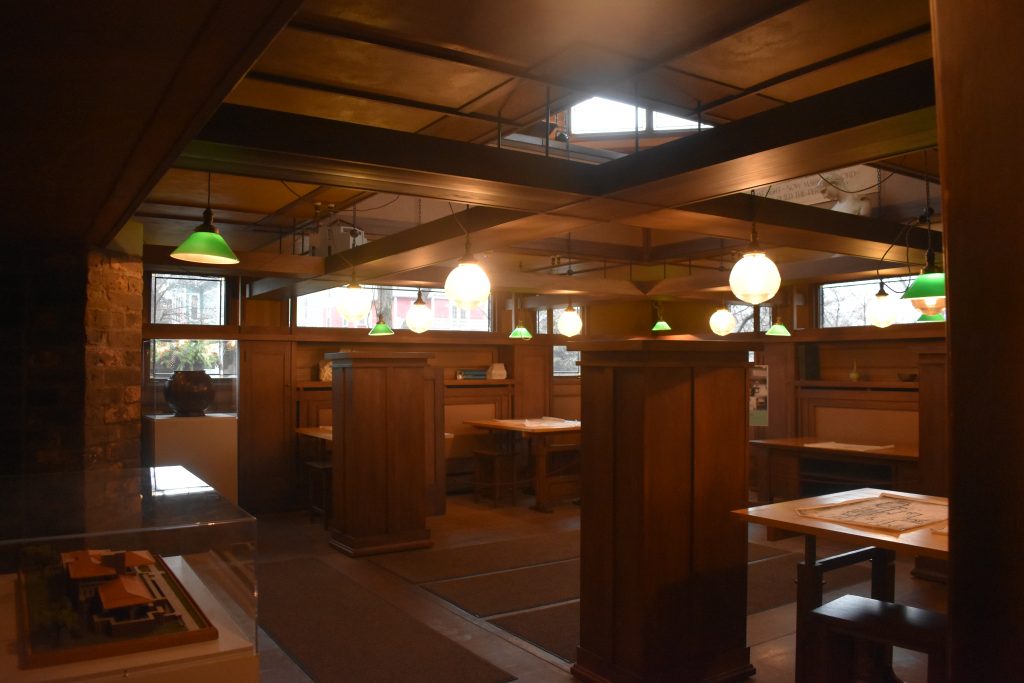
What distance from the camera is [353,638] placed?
4.58 meters

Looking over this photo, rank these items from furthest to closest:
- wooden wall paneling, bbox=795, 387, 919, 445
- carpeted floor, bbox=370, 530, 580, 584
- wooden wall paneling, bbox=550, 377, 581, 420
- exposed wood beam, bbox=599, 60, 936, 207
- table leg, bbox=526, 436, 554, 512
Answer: wooden wall paneling, bbox=550, 377, 581, 420
table leg, bbox=526, 436, 554, 512
wooden wall paneling, bbox=795, 387, 919, 445
carpeted floor, bbox=370, 530, 580, 584
exposed wood beam, bbox=599, 60, 936, 207

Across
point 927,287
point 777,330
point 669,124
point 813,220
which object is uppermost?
point 669,124

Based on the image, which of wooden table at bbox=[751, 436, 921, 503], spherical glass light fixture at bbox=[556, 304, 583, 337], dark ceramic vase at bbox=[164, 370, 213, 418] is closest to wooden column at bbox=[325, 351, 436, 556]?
dark ceramic vase at bbox=[164, 370, 213, 418]

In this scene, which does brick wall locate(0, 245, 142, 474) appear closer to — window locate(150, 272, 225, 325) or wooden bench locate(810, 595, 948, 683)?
window locate(150, 272, 225, 325)

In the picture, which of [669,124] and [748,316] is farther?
[748,316]

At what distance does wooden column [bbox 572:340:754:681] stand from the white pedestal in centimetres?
417

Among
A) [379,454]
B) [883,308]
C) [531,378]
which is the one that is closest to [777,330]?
[883,308]

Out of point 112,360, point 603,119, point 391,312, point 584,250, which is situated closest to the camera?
point 112,360

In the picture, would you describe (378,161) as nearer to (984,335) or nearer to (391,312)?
(984,335)

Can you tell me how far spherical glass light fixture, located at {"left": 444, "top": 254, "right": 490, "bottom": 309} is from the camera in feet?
15.3

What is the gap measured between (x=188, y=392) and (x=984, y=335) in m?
7.10

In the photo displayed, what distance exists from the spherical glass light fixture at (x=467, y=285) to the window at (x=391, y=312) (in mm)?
4153

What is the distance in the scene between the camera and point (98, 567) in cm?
211

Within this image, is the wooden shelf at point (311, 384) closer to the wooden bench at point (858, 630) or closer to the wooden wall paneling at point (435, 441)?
the wooden wall paneling at point (435, 441)
